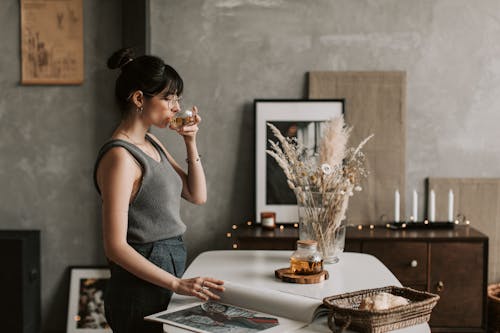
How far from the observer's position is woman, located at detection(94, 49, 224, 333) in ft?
5.92

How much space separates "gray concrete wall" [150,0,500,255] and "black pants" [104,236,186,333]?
6.91 ft

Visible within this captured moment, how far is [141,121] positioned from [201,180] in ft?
1.50

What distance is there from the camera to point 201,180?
2432 mm

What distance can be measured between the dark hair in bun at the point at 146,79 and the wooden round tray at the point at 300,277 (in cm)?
75

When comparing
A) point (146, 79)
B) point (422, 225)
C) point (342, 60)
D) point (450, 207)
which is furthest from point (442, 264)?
point (146, 79)

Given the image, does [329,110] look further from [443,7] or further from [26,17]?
[26,17]

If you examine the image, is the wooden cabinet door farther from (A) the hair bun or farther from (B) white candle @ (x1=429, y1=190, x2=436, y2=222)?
(A) the hair bun

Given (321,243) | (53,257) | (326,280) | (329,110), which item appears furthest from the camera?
(53,257)

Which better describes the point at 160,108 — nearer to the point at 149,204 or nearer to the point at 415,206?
the point at 149,204

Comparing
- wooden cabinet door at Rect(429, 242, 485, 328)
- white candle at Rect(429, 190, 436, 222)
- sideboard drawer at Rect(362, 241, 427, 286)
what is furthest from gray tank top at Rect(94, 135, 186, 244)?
white candle at Rect(429, 190, 436, 222)

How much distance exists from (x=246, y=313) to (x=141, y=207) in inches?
21.0

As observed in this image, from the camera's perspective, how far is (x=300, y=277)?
200cm

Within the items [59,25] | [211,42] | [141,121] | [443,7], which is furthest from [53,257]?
[443,7]

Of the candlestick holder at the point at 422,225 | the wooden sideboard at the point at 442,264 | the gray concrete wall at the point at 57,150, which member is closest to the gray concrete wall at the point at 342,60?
the candlestick holder at the point at 422,225
